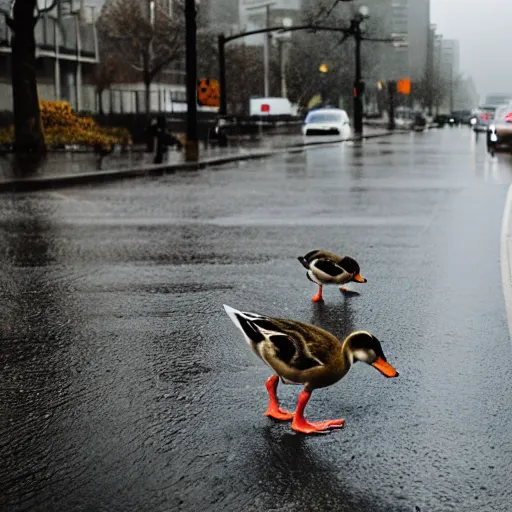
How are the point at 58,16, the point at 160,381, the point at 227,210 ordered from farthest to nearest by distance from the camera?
the point at 58,16, the point at 227,210, the point at 160,381

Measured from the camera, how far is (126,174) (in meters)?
23.4

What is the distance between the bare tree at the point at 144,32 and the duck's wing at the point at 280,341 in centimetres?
5987

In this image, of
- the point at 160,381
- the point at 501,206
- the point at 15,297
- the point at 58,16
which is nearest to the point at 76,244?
the point at 15,297

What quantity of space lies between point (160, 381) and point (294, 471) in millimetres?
1630

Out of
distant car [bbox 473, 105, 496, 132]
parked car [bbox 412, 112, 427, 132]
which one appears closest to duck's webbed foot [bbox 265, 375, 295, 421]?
distant car [bbox 473, 105, 496, 132]

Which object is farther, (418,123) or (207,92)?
(418,123)

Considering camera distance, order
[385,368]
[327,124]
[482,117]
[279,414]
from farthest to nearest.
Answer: [482,117] → [327,124] → [279,414] → [385,368]

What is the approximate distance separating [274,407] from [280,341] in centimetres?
54

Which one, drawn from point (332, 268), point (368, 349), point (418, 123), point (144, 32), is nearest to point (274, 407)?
point (368, 349)

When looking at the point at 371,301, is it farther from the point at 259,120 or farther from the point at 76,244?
the point at 259,120

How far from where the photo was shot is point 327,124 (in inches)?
2023

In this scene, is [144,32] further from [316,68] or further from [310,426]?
[310,426]

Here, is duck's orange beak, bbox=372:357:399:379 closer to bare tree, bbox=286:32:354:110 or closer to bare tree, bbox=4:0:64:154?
bare tree, bbox=4:0:64:154

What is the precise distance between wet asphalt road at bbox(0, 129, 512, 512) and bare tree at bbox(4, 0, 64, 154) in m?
17.2
